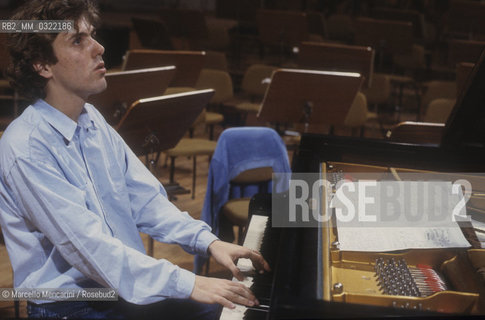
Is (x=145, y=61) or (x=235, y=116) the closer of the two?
(x=145, y=61)

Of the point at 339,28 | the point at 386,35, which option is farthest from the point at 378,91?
the point at 339,28

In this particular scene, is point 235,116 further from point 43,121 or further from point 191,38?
point 43,121

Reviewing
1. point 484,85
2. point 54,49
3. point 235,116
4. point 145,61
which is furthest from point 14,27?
point 235,116

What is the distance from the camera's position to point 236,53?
1027 centimetres

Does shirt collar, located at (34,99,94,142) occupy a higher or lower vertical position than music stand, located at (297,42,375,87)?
lower

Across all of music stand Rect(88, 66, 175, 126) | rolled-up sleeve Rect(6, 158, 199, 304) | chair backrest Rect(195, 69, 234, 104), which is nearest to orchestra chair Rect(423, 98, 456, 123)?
chair backrest Rect(195, 69, 234, 104)

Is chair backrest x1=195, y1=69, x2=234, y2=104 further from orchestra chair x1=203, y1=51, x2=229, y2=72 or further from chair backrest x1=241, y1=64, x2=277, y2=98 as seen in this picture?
orchestra chair x1=203, y1=51, x2=229, y2=72

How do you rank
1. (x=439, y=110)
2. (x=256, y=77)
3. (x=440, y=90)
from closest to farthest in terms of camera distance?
(x=439, y=110) < (x=440, y=90) < (x=256, y=77)

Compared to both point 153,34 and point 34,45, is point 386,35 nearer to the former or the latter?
point 153,34

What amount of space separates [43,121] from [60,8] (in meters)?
0.34

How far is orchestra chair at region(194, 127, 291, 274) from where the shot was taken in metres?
3.28

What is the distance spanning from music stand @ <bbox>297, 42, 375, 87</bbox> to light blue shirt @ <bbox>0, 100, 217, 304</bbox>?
3739 mm

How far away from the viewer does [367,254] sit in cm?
160

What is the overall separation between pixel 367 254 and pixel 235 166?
1831 mm
